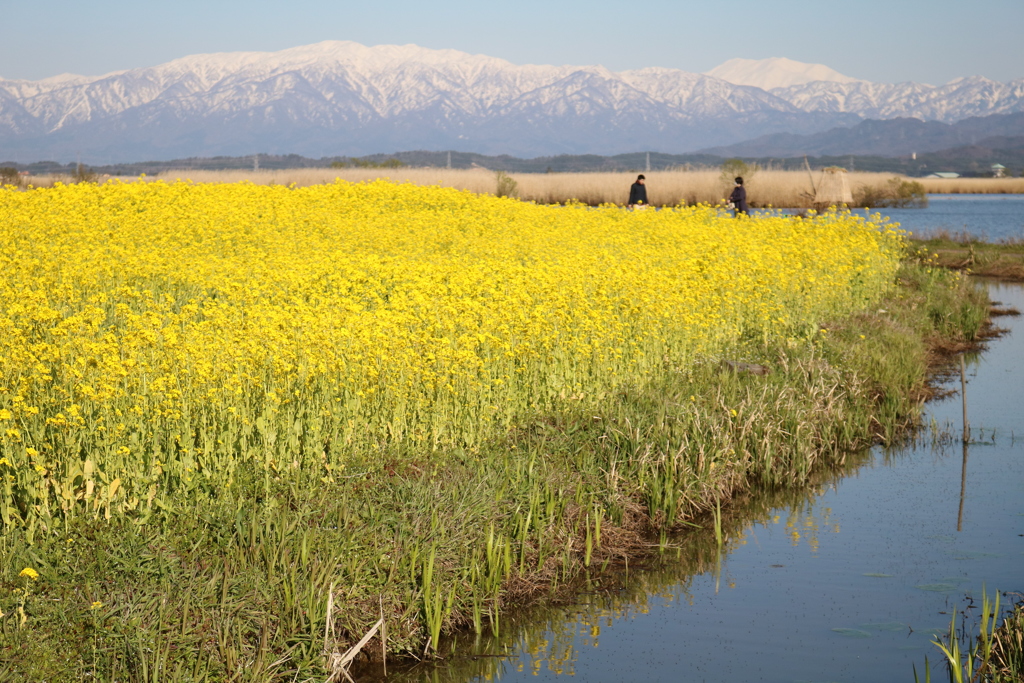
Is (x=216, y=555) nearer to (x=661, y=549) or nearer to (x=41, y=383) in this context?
(x=41, y=383)

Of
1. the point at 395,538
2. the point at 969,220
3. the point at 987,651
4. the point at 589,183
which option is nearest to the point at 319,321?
the point at 395,538

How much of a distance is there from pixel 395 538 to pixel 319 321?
10.2ft

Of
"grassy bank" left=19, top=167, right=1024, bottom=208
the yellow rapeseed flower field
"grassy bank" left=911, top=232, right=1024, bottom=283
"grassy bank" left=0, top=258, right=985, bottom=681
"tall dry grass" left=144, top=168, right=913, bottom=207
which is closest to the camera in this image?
"grassy bank" left=0, top=258, right=985, bottom=681

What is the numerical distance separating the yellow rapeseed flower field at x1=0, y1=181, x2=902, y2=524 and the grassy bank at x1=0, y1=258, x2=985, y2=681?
36 cm

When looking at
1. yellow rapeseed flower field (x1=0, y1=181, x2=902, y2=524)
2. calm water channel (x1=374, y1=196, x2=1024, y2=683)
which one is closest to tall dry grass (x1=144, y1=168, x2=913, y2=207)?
yellow rapeseed flower field (x1=0, y1=181, x2=902, y2=524)

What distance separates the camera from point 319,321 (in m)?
9.05

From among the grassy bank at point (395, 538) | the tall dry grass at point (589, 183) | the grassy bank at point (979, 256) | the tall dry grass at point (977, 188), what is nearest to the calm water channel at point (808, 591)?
the grassy bank at point (395, 538)

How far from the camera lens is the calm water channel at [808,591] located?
620 centimetres

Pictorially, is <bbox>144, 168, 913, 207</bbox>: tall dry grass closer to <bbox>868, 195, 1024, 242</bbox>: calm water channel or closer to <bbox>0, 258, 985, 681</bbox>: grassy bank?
<bbox>868, 195, 1024, 242</bbox>: calm water channel

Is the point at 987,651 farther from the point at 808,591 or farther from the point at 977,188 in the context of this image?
the point at 977,188

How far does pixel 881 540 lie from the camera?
319 inches

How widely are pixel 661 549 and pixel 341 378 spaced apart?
3.00 metres

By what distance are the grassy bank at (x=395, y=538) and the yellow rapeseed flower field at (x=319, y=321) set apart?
36cm

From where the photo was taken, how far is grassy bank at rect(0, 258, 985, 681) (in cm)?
526
